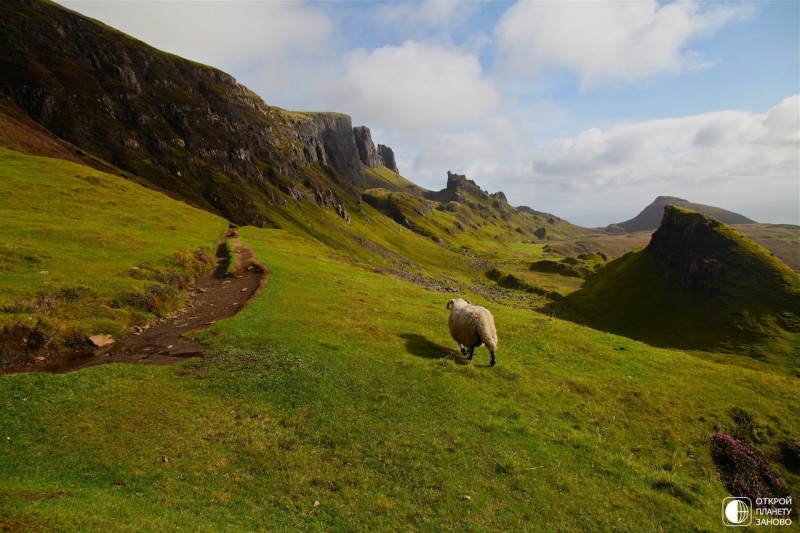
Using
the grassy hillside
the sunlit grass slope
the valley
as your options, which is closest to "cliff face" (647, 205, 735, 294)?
the valley

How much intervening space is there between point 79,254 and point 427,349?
33.6 metres

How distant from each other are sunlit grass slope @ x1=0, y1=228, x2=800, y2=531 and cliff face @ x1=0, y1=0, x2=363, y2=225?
115 metres

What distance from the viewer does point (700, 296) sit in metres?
90.2

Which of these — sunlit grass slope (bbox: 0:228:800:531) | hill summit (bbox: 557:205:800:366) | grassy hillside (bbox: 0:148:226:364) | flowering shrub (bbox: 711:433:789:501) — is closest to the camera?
sunlit grass slope (bbox: 0:228:800:531)

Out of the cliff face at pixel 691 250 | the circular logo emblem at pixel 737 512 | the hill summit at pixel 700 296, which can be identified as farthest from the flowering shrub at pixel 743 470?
the cliff face at pixel 691 250

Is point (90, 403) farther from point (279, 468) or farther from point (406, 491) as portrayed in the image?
point (406, 491)

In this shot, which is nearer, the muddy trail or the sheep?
Answer: the muddy trail

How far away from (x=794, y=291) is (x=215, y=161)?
17169cm

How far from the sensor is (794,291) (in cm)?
7769

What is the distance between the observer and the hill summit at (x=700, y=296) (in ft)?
244

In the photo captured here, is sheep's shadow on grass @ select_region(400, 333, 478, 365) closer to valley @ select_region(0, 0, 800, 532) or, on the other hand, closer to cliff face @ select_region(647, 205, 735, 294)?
valley @ select_region(0, 0, 800, 532)

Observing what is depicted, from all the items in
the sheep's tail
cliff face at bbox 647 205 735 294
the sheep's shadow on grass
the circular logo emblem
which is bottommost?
the circular logo emblem

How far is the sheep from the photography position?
2505 centimetres

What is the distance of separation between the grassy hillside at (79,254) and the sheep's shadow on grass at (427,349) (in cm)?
1944
